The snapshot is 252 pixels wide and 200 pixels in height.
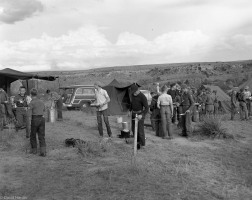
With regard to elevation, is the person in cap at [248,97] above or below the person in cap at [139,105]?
below

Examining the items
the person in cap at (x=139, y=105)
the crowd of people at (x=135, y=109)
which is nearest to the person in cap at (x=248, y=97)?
the crowd of people at (x=135, y=109)

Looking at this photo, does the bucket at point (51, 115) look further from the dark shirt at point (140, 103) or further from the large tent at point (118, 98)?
the dark shirt at point (140, 103)

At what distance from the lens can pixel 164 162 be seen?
770 centimetres

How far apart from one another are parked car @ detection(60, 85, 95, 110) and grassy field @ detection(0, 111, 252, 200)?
9.18 metres

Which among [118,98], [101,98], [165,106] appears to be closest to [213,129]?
[165,106]

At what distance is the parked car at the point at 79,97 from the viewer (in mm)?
19672

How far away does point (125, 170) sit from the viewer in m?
6.50

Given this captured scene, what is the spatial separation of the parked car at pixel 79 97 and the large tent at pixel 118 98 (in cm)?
145

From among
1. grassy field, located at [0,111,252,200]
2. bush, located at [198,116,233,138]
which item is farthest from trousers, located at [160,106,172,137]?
bush, located at [198,116,233,138]

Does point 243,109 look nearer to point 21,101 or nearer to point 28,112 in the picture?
point 21,101

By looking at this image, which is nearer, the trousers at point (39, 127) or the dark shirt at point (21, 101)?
the trousers at point (39, 127)

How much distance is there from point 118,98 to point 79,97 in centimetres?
232

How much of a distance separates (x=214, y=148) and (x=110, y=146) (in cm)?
296

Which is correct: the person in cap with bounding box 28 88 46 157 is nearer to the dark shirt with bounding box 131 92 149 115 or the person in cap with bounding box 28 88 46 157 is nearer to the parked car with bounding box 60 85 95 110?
the dark shirt with bounding box 131 92 149 115
